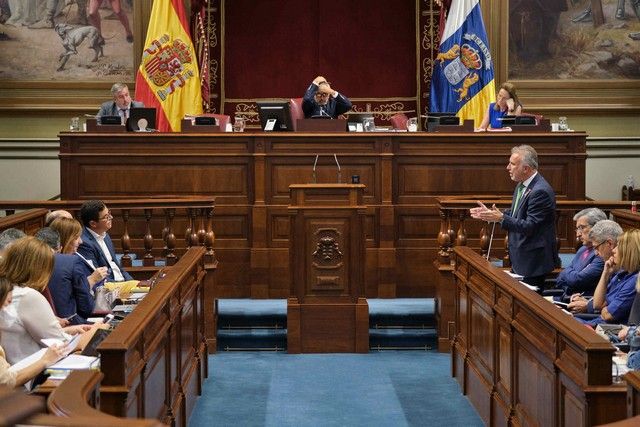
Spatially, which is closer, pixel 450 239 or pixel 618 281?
pixel 618 281

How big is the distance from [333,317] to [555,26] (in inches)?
258

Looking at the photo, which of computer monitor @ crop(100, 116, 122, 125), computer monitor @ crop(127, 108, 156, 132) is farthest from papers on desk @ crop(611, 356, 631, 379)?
computer monitor @ crop(100, 116, 122, 125)

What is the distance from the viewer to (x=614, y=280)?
5.62 metres

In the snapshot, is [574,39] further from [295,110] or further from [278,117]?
[278,117]

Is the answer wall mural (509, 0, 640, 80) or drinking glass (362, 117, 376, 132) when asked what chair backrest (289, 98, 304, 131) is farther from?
wall mural (509, 0, 640, 80)

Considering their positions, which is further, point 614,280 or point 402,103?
point 402,103

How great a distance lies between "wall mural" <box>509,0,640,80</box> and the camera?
12.8m

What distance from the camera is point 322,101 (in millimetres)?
10234

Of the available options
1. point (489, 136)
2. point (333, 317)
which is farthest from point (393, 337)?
point (489, 136)

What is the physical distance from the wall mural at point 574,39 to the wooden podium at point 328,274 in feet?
18.3

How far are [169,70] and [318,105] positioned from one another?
94.7 inches

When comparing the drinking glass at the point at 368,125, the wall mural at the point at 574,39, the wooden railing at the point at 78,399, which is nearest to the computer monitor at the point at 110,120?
the drinking glass at the point at 368,125

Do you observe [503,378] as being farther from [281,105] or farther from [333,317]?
[281,105]

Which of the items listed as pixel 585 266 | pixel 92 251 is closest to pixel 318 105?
pixel 92 251
